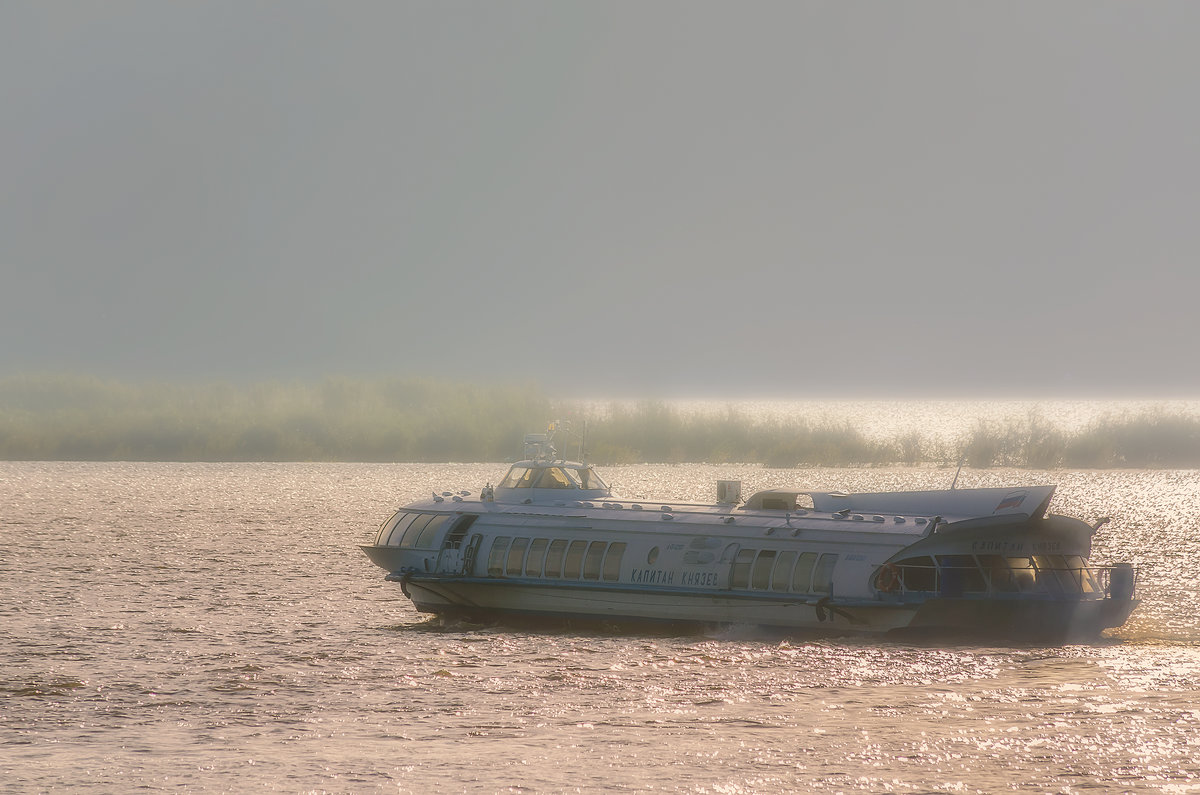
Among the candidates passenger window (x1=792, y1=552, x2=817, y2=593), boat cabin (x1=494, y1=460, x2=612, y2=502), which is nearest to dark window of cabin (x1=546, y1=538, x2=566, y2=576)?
boat cabin (x1=494, y1=460, x2=612, y2=502)

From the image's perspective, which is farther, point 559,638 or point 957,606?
point 559,638

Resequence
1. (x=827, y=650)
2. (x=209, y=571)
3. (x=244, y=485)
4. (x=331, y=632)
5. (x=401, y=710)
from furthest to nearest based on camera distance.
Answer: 1. (x=244, y=485)
2. (x=209, y=571)
3. (x=331, y=632)
4. (x=827, y=650)
5. (x=401, y=710)

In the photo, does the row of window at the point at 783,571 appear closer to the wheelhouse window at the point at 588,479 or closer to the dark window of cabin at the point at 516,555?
the dark window of cabin at the point at 516,555

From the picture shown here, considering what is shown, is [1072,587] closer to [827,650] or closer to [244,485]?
[827,650]

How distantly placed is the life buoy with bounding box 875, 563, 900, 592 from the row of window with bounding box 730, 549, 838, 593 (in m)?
1.43

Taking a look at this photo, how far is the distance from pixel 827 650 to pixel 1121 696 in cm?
901

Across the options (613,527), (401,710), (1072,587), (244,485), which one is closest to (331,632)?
(613,527)

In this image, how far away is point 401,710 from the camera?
29.6m

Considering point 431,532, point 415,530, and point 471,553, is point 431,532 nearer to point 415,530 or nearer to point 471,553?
point 415,530

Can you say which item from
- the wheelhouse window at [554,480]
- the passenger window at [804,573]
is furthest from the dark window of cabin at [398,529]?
Answer: the passenger window at [804,573]

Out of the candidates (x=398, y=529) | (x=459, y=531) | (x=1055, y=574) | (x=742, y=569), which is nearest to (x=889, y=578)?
(x=742, y=569)

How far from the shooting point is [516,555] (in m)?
43.8

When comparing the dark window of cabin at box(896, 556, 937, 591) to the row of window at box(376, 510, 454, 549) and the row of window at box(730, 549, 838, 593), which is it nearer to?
the row of window at box(730, 549, 838, 593)

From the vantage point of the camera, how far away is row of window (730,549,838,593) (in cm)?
3934
